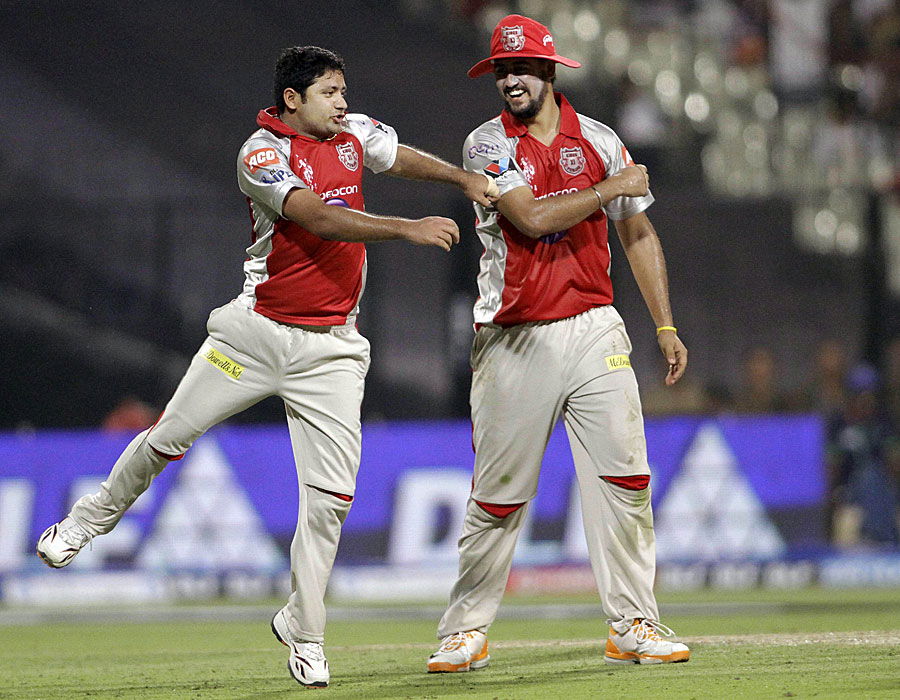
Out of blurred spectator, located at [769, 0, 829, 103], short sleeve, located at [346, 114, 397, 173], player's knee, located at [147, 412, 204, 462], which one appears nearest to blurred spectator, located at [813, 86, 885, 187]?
blurred spectator, located at [769, 0, 829, 103]

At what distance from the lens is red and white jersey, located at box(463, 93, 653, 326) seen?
5652 millimetres

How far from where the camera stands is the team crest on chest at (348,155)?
5527 millimetres

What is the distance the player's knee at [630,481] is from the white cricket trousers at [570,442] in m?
0.01

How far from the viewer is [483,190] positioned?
218 inches

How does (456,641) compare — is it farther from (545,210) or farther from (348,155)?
(348,155)

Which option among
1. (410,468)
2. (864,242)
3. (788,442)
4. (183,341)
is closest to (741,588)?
(788,442)

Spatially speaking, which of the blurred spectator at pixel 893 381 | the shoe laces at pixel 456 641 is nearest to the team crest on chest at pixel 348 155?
the shoe laces at pixel 456 641

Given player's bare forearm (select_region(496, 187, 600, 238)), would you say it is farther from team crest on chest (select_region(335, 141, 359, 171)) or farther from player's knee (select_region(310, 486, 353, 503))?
player's knee (select_region(310, 486, 353, 503))

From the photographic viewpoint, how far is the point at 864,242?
12930 millimetres

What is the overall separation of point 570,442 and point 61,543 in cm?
208

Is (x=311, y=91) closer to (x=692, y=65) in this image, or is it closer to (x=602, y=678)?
(x=602, y=678)

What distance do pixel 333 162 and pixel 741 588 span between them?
6.91 metres

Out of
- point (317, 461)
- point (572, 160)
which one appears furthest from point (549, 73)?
point (317, 461)

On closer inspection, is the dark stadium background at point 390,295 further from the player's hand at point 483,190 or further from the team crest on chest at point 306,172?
the team crest on chest at point 306,172
